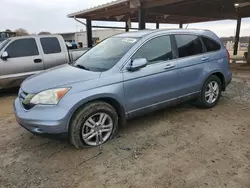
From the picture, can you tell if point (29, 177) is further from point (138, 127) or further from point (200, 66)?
point (200, 66)

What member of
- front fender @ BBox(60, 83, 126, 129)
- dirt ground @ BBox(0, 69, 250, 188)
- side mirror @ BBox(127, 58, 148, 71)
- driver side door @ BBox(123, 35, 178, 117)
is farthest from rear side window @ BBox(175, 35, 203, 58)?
front fender @ BBox(60, 83, 126, 129)

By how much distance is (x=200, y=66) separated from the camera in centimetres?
455

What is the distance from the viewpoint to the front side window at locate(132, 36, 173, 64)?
380 centimetres

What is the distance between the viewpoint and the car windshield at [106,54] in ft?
11.9

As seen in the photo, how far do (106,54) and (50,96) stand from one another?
1.37 m

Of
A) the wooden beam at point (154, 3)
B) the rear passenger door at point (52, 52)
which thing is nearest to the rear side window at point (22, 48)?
the rear passenger door at point (52, 52)

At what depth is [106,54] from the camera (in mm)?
3992

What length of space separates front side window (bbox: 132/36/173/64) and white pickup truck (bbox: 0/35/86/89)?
409cm

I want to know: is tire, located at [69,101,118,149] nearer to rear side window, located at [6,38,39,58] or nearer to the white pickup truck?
the white pickup truck

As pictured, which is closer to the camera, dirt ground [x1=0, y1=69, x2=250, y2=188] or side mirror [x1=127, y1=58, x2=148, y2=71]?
dirt ground [x1=0, y1=69, x2=250, y2=188]

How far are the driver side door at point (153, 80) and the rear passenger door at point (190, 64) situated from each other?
→ 0.17m

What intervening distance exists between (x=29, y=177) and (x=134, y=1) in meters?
8.11

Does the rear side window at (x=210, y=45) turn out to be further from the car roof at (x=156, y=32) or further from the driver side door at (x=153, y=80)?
the driver side door at (x=153, y=80)

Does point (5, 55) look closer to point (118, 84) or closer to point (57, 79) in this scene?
point (57, 79)
